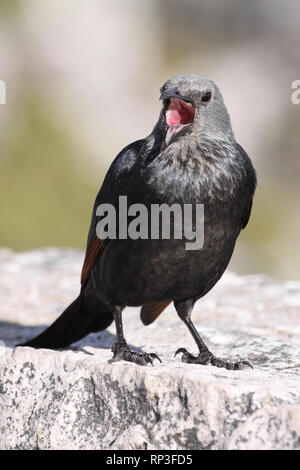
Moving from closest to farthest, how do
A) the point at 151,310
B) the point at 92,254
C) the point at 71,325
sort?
1. the point at 92,254
2. the point at 151,310
3. the point at 71,325

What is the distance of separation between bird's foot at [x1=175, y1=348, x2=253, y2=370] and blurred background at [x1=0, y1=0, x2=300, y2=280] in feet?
22.0

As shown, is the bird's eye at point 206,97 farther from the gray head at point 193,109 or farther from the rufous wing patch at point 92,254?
the rufous wing patch at point 92,254

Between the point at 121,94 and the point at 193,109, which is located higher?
the point at 121,94

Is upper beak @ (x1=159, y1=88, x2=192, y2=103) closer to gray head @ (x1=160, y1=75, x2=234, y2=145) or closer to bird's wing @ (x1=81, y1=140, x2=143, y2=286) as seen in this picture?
gray head @ (x1=160, y1=75, x2=234, y2=145)

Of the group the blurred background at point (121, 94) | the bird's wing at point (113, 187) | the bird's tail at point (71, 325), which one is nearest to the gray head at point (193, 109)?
the bird's wing at point (113, 187)

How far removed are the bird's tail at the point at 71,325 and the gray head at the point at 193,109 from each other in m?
1.28

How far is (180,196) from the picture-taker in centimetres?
Answer: 423

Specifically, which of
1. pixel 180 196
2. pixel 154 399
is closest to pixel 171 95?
pixel 180 196

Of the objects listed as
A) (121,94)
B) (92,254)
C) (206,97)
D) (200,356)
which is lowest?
(200,356)

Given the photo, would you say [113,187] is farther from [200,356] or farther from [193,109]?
[200,356]

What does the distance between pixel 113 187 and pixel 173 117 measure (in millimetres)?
504

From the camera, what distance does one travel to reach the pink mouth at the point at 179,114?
14.5 ft

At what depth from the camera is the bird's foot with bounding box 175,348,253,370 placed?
4324 mm

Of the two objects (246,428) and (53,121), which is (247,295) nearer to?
(246,428)
